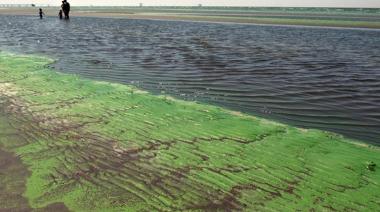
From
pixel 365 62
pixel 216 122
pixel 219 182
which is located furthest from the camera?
pixel 365 62

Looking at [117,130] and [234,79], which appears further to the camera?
[234,79]

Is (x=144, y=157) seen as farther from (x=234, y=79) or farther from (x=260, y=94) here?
(x=234, y=79)

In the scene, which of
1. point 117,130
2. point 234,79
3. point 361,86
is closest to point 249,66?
point 234,79

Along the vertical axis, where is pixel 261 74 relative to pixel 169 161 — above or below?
above

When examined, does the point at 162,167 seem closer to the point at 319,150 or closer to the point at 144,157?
the point at 144,157

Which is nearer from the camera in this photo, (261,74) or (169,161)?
(169,161)

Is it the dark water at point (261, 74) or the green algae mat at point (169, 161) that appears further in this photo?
the dark water at point (261, 74)

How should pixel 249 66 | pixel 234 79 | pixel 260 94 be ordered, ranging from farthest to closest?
pixel 249 66 → pixel 234 79 → pixel 260 94

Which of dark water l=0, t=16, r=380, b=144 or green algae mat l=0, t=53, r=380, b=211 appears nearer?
green algae mat l=0, t=53, r=380, b=211
